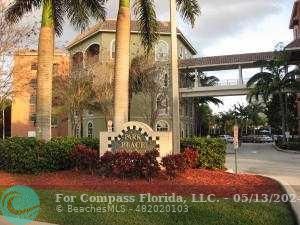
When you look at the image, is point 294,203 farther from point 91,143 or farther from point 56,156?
point 91,143

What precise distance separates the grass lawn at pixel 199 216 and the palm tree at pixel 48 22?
745cm

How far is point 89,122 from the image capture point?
201 feet

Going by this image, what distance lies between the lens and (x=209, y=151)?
16031 millimetres

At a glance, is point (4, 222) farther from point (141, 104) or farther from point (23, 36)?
point (141, 104)

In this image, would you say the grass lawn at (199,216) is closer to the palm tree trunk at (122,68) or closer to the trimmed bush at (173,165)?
the trimmed bush at (173,165)

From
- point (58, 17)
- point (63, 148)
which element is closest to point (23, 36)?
point (58, 17)

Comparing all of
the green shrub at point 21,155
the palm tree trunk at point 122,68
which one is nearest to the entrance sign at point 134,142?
the palm tree trunk at point 122,68

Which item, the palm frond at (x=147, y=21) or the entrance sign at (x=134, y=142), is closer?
the entrance sign at (x=134, y=142)

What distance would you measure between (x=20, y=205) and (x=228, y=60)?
1796 inches

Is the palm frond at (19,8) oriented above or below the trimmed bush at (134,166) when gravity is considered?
above

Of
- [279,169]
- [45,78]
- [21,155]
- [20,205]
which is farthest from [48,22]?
[279,169]

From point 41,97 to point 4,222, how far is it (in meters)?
8.41

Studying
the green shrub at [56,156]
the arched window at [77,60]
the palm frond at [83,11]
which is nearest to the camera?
the green shrub at [56,156]

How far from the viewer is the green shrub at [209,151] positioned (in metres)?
15.9
